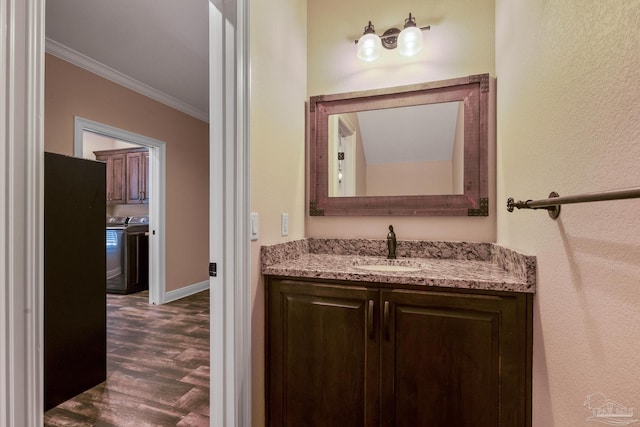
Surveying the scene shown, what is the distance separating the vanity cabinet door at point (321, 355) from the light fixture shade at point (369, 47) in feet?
4.50

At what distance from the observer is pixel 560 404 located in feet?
2.75

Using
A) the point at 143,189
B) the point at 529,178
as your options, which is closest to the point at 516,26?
the point at 529,178

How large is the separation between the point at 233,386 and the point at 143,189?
13.8ft

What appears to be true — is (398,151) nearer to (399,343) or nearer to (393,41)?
(393,41)

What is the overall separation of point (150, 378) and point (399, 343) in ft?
6.06

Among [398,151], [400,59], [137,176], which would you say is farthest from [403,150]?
[137,176]

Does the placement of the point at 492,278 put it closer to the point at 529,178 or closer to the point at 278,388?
the point at 529,178

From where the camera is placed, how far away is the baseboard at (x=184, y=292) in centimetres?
369

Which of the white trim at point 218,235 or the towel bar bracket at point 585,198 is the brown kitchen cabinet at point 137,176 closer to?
the white trim at point 218,235

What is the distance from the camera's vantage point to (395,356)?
3.81 ft

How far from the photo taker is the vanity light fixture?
164cm

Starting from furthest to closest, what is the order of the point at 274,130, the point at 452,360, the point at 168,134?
the point at 168,134 → the point at 274,130 → the point at 452,360

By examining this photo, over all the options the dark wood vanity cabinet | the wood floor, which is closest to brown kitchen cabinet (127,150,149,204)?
the wood floor

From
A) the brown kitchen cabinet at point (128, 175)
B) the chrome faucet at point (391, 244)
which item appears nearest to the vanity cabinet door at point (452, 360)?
the chrome faucet at point (391, 244)
